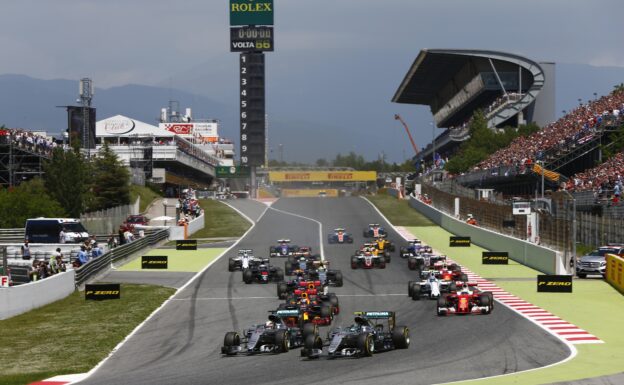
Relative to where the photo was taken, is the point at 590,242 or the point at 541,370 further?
the point at 590,242

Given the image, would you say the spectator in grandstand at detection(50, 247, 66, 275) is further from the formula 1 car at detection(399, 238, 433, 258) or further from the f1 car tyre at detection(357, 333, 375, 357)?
the f1 car tyre at detection(357, 333, 375, 357)

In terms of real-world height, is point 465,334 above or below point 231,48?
below

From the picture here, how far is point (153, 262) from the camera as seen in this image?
159 ft

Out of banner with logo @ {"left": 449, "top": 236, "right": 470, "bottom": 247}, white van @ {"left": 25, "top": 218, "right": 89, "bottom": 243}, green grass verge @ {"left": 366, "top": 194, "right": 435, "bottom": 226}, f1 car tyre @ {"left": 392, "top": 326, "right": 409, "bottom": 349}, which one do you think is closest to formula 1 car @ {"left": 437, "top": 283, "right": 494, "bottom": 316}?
f1 car tyre @ {"left": 392, "top": 326, "right": 409, "bottom": 349}

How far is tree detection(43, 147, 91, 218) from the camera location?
80.8 m

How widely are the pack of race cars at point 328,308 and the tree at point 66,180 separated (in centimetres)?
3931

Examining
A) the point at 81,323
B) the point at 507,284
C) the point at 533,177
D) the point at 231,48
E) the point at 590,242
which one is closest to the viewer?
the point at 81,323

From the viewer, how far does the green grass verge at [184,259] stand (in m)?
48.5

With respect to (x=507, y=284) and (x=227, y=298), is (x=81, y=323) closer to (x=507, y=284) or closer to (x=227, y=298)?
(x=227, y=298)

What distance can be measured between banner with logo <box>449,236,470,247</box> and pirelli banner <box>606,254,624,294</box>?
A: 20.2 meters

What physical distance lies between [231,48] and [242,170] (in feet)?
55.0

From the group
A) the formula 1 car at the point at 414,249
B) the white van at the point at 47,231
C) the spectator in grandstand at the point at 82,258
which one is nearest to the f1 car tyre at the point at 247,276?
the spectator in grandstand at the point at 82,258

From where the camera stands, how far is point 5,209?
7256 centimetres

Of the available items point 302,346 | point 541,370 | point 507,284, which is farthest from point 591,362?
point 507,284
